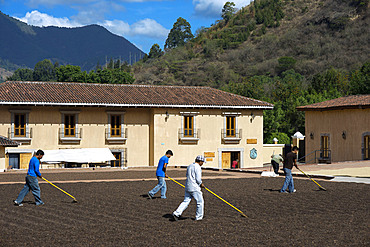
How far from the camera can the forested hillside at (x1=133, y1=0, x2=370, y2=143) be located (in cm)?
9742

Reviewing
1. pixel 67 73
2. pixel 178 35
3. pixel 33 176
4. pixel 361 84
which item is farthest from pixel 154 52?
pixel 33 176

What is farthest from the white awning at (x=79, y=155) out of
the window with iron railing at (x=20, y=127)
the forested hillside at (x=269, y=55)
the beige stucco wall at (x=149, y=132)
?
the forested hillside at (x=269, y=55)

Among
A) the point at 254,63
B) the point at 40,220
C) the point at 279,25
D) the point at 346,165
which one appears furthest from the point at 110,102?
the point at 279,25

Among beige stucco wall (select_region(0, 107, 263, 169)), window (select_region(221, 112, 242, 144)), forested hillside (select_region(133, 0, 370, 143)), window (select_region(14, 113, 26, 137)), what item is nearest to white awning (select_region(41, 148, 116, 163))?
beige stucco wall (select_region(0, 107, 263, 169))

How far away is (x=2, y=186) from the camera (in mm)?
22203

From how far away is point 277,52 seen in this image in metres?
132

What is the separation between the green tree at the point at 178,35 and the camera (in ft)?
584

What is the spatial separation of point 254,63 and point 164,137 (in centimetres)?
8818

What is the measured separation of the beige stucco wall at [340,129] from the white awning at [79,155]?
16.2 meters

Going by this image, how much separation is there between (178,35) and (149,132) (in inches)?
5384

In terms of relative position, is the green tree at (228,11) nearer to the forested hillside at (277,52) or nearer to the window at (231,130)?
the forested hillside at (277,52)

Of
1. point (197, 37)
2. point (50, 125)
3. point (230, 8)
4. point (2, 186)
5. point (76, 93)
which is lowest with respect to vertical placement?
point (2, 186)

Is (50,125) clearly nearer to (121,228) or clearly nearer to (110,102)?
(110,102)

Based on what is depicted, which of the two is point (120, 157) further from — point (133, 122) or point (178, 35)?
point (178, 35)
